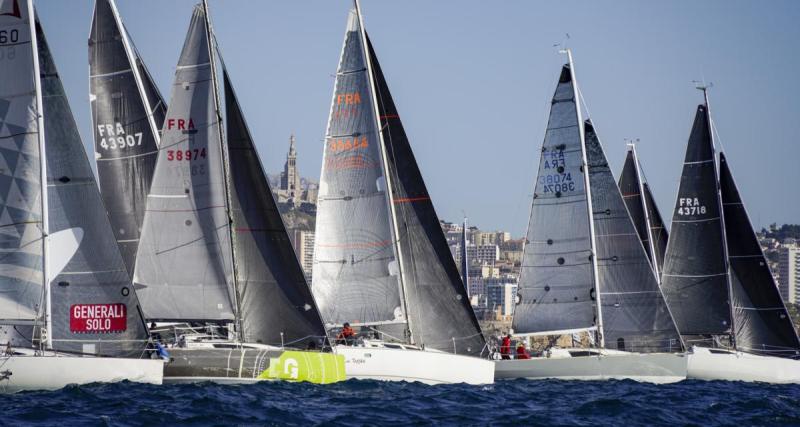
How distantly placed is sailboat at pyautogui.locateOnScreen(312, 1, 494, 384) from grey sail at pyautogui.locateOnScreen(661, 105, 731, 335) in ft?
28.7

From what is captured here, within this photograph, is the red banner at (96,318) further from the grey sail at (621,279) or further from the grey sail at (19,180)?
the grey sail at (621,279)

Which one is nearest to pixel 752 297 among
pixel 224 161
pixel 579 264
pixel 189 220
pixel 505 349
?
pixel 579 264

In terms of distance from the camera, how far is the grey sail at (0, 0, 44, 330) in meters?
21.3

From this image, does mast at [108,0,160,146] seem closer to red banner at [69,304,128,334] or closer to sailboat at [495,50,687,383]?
red banner at [69,304,128,334]

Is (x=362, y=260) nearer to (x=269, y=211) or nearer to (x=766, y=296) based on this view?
(x=269, y=211)

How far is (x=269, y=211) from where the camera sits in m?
24.9

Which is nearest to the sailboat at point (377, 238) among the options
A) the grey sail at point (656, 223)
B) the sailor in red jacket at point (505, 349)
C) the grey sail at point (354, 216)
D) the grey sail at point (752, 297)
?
the grey sail at point (354, 216)

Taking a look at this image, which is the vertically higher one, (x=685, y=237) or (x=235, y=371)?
(x=685, y=237)

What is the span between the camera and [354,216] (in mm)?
27359

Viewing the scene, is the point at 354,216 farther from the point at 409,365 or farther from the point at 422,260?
the point at 409,365

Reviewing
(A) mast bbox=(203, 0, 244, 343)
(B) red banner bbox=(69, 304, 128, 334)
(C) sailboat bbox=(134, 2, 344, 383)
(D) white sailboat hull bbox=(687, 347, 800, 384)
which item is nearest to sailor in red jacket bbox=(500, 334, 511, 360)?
(D) white sailboat hull bbox=(687, 347, 800, 384)

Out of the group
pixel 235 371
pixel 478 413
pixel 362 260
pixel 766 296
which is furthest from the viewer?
pixel 766 296

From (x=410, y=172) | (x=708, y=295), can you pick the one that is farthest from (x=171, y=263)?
(x=708, y=295)

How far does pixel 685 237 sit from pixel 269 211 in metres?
13.5
